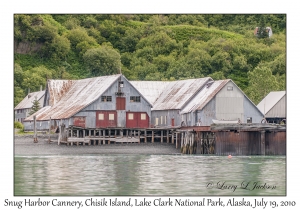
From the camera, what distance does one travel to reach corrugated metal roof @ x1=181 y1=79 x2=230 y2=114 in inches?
3632

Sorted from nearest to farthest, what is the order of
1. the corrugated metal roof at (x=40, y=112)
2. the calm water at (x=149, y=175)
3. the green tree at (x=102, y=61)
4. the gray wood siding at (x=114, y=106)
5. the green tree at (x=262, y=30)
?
1. the calm water at (x=149, y=175)
2. the gray wood siding at (x=114, y=106)
3. the corrugated metal roof at (x=40, y=112)
4. the green tree at (x=102, y=61)
5. the green tree at (x=262, y=30)

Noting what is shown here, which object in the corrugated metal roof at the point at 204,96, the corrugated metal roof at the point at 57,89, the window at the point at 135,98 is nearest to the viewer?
the corrugated metal roof at the point at 204,96

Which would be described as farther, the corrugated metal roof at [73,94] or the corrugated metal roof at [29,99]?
the corrugated metal roof at [29,99]

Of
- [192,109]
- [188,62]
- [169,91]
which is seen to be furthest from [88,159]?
[188,62]

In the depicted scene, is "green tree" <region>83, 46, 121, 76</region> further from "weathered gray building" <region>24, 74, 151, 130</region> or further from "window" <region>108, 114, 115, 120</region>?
"window" <region>108, 114, 115, 120</region>

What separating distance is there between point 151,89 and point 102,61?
30473 millimetres

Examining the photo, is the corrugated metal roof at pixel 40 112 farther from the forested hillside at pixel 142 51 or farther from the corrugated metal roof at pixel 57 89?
the forested hillside at pixel 142 51

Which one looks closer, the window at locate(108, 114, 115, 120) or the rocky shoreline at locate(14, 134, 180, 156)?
the rocky shoreline at locate(14, 134, 180, 156)

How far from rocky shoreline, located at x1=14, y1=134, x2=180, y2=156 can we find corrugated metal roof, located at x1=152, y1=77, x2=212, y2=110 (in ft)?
26.7

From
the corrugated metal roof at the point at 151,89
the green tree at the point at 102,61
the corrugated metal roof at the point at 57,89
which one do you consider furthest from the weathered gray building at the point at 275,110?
the green tree at the point at 102,61

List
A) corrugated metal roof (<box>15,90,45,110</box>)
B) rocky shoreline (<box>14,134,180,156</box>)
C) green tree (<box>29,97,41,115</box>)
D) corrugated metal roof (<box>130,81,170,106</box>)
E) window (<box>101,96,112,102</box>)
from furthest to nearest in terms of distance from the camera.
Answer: corrugated metal roof (<box>15,90,45,110</box>) < green tree (<box>29,97,41,115</box>) < corrugated metal roof (<box>130,81,170,106</box>) < window (<box>101,96,112,102</box>) < rocky shoreline (<box>14,134,180,156</box>)

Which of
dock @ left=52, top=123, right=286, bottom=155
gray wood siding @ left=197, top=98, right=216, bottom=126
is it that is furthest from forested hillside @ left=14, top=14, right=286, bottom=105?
dock @ left=52, top=123, right=286, bottom=155

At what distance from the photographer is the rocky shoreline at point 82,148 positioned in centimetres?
8400

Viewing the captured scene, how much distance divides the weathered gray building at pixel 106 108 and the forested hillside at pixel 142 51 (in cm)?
2355
